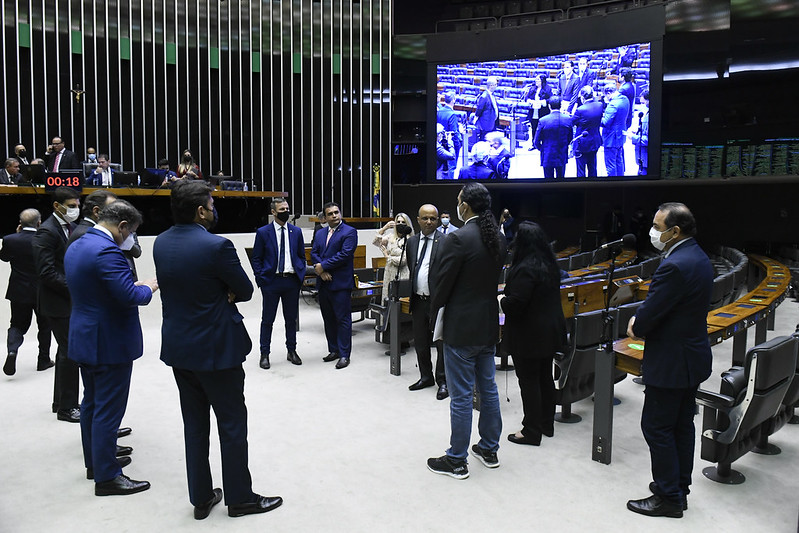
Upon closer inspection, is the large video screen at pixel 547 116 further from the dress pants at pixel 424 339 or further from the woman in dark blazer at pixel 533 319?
the woman in dark blazer at pixel 533 319

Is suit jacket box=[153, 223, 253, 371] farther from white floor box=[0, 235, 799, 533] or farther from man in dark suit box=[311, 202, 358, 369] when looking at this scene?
man in dark suit box=[311, 202, 358, 369]

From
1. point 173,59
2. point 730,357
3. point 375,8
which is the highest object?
point 375,8

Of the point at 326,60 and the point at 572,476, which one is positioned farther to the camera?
the point at 326,60

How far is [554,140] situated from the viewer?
12625mm

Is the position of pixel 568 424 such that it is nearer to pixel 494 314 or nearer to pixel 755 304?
pixel 494 314

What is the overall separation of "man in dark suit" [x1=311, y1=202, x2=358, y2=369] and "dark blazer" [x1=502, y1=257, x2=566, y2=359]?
7.57 feet

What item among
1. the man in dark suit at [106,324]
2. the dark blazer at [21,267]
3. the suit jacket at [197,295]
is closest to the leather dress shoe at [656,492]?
the suit jacket at [197,295]

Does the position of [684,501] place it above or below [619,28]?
below

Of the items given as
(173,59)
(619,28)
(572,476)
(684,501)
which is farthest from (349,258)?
→ (173,59)

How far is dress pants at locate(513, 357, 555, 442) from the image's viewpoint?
12.2ft

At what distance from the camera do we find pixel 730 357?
6055mm

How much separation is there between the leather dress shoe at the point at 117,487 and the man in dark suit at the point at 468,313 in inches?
58.8

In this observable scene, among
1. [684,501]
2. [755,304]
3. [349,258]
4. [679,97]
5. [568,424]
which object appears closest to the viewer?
[684,501]

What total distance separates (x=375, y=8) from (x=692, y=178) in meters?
8.00
